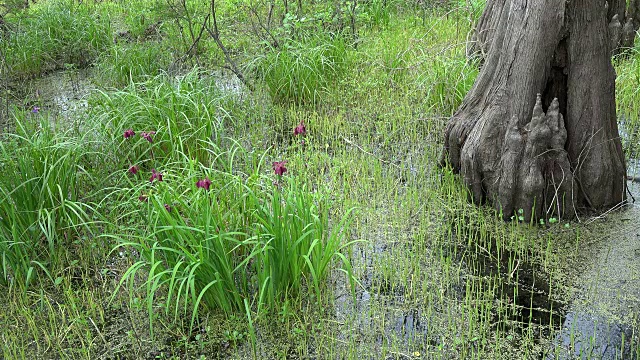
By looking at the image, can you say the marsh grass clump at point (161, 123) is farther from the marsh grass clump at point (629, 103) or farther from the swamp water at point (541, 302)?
the marsh grass clump at point (629, 103)

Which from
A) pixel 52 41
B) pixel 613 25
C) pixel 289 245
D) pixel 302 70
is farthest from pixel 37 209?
pixel 613 25

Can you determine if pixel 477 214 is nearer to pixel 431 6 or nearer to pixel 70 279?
pixel 70 279

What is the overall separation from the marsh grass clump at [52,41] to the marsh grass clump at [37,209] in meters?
3.71

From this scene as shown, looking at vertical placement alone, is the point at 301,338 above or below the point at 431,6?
below

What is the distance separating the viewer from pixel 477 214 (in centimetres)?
362

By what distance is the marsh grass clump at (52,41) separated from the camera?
6.79 metres

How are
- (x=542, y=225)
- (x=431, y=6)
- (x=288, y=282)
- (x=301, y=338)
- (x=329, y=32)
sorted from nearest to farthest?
(x=301, y=338) → (x=288, y=282) → (x=542, y=225) → (x=329, y=32) → (x=431, y=6)

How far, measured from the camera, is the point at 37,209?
338 cm

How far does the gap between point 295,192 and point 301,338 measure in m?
0.75

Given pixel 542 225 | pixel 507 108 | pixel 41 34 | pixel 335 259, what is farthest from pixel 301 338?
pixel 41 34

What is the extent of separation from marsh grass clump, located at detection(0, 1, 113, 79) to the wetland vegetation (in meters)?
1.92

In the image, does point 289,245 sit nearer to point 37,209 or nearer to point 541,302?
point 541,302

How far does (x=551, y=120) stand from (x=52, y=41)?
237 inches

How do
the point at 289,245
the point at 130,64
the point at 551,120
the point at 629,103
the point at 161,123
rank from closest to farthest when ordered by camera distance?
1. the point at 289,245
2. the point at 551,120
3. the point at 161,123
4. the point at 629,103
5. the point at 130,64
